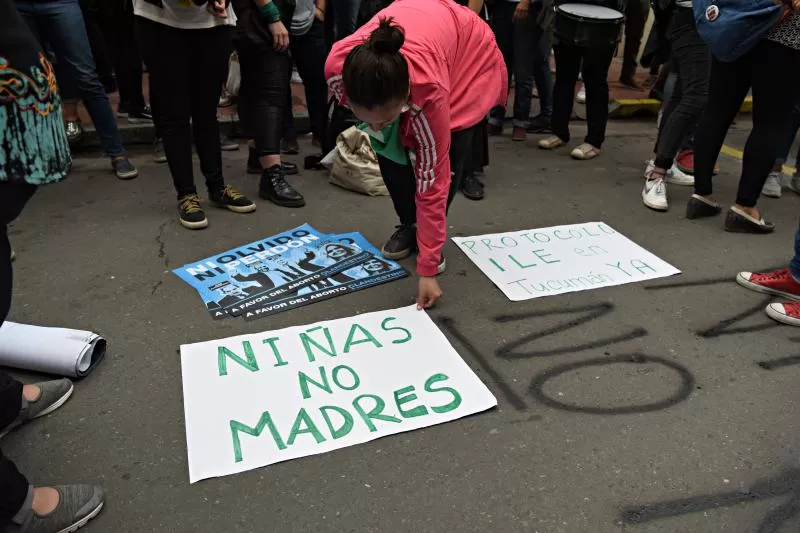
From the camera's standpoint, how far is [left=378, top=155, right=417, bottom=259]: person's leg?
2545mm

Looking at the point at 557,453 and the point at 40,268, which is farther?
the point at 40,268

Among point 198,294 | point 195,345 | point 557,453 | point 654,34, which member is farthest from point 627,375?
point 654,34

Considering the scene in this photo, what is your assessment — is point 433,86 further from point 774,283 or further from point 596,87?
point 596,87

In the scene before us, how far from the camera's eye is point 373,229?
307cm

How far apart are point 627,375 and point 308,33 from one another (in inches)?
109

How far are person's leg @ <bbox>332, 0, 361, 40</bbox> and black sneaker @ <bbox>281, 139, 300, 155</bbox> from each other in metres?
0.84

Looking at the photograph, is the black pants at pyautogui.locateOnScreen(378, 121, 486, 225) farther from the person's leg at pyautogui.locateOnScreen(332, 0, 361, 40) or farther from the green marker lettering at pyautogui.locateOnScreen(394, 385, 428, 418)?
the person's leg at pyautogui.locateOnScreen(332, 0, 361, 40)

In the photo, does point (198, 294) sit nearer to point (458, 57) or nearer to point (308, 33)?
point (458, 57)

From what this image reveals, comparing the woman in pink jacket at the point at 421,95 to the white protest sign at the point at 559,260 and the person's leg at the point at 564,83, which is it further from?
the person's leg at the point at 564,83

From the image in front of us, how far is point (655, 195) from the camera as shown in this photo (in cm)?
344

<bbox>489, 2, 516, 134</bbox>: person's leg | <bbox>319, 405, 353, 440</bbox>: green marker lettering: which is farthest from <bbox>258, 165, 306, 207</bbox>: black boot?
<bbox>489, 2, 516, 134</bbox>: person's leg

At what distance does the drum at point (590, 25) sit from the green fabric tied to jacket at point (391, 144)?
Result: 1.89 meters

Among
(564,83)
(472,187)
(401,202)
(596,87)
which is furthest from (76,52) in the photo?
(596,87)

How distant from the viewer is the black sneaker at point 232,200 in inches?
127
